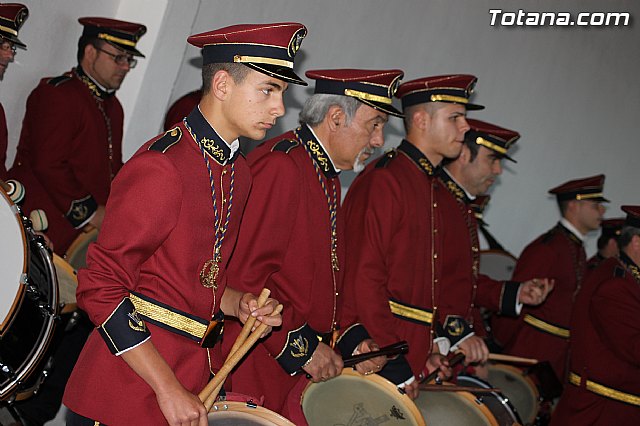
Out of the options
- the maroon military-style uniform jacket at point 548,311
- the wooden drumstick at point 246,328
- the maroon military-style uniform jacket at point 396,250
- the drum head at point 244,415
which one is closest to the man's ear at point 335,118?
the maroon military-style uniform jacket at point 396,250

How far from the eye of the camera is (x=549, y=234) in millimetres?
6098

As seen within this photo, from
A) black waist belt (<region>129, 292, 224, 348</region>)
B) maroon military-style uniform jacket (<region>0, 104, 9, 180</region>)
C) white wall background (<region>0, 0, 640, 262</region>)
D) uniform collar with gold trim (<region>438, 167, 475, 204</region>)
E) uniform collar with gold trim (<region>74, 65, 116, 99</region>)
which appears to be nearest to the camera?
black waist belt (<region>129, 292, 224, 348</region>)

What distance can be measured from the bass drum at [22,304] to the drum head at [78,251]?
116 cm

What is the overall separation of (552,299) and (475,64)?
2271 mm

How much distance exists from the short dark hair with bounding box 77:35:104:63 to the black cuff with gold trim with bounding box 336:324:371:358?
233cm

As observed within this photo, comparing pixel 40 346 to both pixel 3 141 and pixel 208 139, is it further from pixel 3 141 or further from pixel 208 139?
pixel 3 141

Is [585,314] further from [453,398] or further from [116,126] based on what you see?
[116,126]

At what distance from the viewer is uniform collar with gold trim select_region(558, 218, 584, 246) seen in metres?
6.13

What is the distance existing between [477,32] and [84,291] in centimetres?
561

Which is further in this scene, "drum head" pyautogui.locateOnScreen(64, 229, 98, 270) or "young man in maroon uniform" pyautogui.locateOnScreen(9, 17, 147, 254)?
"young man in maroon uniform" pyautogui.locateOnScreen(9, 17, 147, 254)

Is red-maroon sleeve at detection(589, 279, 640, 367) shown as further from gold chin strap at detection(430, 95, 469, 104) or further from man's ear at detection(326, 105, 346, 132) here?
man's ear at detection(326, 105, 346, 132)

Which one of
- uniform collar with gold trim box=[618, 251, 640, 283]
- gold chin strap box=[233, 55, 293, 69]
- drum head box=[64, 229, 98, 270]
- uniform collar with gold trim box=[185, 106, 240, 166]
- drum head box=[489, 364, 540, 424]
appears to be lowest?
drum head box=[489, 364, 540, 424]

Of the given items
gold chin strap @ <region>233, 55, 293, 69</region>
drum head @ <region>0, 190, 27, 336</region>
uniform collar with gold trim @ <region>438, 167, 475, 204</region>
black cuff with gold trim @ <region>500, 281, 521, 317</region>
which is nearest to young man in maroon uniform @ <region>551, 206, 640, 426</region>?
black cuff with gold trim @ <region>500, 281, 521, 317</region>

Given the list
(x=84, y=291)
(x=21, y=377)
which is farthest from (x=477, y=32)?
(x=84, y=291)
